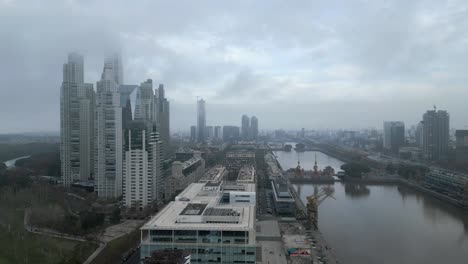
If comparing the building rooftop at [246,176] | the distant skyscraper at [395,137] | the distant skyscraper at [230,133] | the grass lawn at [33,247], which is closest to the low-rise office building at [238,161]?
the building rooftop at [246,176]

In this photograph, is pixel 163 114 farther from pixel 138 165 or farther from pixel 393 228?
pixel 393 228

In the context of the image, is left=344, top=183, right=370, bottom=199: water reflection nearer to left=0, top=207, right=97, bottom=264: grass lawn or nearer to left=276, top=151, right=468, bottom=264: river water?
left=276, top=151, right=468, bottom=264: river water

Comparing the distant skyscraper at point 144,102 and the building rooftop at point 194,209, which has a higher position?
the distant skyscraper at point 144,102

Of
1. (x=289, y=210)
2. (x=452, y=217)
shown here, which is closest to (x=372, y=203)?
(x=452, y=217)

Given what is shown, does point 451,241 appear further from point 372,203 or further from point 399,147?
point 399,147

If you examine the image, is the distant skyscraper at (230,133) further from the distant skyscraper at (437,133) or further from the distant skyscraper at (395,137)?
the distant skyscraper at (437,133)

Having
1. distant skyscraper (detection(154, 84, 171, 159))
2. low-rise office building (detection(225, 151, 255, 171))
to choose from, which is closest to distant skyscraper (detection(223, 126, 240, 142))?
low-rise office building (detection(225, 151, 255, 171))

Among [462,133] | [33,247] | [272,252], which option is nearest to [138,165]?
[33,247]

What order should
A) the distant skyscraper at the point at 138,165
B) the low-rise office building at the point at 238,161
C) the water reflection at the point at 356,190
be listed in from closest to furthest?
the distant skyscraper at the point at 138,165
the water reflection at the point at 356,190
the low-rise office building at the point at 238,161
